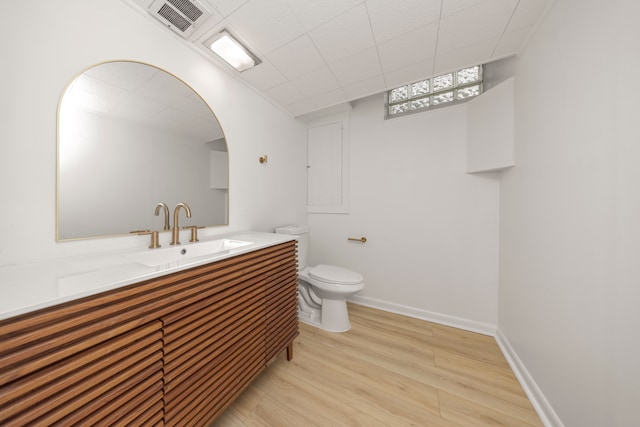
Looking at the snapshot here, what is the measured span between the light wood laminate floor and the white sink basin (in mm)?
889

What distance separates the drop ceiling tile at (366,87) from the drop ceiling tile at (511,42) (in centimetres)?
77

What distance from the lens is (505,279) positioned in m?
1.62

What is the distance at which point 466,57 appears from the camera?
4.84 ft

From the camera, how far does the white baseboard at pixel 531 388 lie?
1.02 meters

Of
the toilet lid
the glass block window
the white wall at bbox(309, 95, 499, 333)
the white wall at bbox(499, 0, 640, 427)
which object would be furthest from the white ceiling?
the toilet lid

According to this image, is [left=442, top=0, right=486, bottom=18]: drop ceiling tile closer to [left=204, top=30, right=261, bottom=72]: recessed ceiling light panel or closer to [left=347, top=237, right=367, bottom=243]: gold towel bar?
[left=204, top=30, right=261, bottom=72]: recessed ceiling light panel

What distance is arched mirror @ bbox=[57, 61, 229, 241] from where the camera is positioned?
3.04ft

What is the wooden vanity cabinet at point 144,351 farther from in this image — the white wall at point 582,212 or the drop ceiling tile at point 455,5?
the drop ceiling tile at point 455,5

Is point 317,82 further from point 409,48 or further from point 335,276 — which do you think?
point 335,276

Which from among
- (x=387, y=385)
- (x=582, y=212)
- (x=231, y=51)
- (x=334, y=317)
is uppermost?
(x=231, y=51)

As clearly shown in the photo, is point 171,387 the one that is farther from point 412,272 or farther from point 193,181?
point 412,272

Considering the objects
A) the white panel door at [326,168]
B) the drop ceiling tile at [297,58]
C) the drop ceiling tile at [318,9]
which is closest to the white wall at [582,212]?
the drop ceiling tile at [318,9]

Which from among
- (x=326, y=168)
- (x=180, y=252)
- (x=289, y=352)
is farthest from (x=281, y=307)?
(x=326, y=168)

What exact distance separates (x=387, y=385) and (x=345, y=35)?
7.34ft
